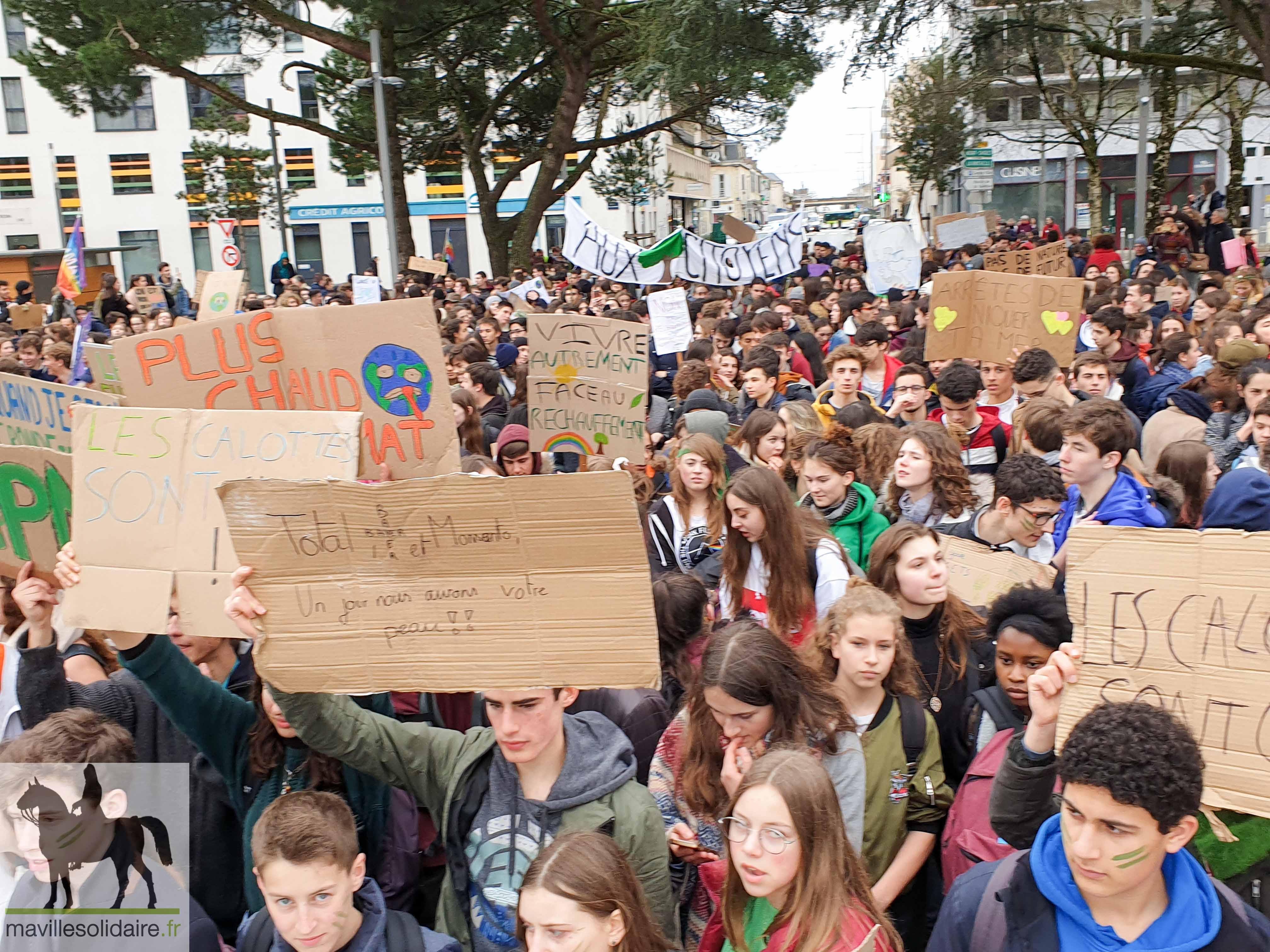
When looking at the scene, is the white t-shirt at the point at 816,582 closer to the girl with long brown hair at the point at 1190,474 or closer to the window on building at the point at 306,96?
the girl with long brown hair at the point at 1190,474

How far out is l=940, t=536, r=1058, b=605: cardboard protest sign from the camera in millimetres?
4117

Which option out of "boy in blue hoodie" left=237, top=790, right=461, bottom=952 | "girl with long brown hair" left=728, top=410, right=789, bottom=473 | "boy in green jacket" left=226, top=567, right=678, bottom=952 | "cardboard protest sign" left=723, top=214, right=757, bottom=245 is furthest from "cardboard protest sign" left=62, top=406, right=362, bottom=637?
"cardboard protest sign" left=723, top=214, right=757, bottom=245

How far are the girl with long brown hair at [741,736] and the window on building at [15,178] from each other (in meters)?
52.3

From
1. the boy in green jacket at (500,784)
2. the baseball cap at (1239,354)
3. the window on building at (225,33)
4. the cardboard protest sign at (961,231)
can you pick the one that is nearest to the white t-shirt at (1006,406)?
the baseball cap at (1239,354)

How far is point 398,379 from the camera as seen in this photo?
13.2ft

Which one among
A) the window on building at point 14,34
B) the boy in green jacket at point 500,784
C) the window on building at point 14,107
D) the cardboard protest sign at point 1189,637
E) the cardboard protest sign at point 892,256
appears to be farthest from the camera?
the window on building at point 14,107

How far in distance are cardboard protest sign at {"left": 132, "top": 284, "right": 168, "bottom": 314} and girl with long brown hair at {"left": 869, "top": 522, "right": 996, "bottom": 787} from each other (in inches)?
698

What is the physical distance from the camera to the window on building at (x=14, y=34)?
151ft

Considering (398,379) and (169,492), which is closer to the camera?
(169,492)

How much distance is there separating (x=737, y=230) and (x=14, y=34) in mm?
42798

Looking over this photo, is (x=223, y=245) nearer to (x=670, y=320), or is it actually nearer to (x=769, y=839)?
(x=670, y=320)

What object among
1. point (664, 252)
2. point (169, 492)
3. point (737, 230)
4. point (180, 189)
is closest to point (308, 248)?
point (180, 189)

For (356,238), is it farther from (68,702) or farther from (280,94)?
(68,702)

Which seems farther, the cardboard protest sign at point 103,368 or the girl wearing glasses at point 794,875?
the cardboard protest sign at point 103,368
